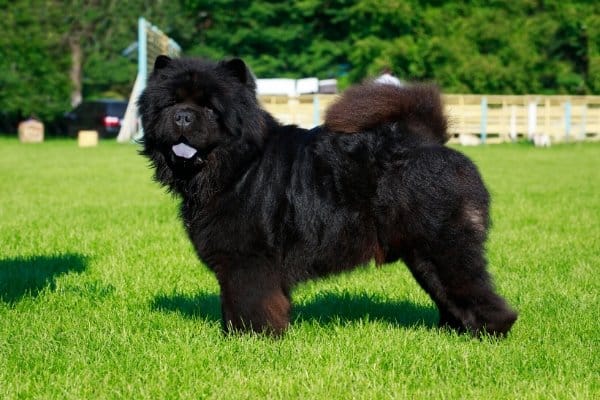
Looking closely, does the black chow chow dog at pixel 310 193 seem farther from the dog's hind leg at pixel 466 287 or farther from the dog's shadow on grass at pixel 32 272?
the dog's shadow on grass at pixel 32 272

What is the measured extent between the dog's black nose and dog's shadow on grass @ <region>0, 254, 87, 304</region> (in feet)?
7.34

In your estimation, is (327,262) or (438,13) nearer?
(327,262)

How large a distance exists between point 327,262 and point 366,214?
0.39m

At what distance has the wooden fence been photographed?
32594 mm

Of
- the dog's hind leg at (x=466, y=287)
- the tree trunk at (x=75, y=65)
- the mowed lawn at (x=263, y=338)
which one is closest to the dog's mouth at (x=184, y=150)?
the mowed lawn at (x=263, y=338)

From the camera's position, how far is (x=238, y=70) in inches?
182

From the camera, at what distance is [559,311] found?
17.4 feet

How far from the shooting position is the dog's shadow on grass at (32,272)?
5934 millimetres

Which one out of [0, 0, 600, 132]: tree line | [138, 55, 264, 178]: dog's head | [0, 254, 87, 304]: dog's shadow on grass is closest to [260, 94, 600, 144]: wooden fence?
[0, 0, 600, 132]: tree line

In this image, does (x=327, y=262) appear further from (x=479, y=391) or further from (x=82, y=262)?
(x=82, y=262)

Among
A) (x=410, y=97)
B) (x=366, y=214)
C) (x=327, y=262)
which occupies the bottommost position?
(x=327, y=262)

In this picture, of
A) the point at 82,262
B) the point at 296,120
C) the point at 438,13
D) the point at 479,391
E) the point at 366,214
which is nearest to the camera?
the point at 479,391

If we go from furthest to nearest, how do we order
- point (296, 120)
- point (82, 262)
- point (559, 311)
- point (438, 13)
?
point (438, 13) < point (296, 120) < point (82, 262) < point (559, 311)

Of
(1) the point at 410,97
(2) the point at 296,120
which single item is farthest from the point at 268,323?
(2) the point at 296,120
